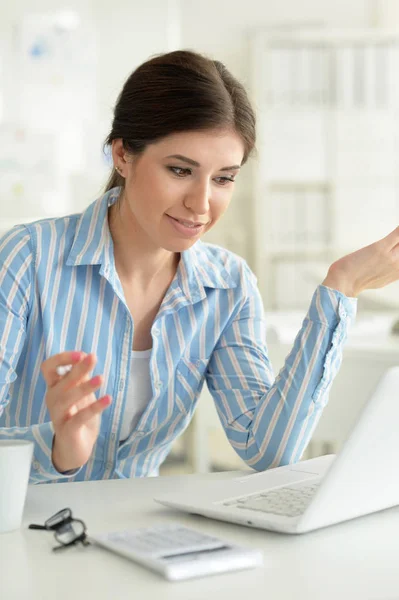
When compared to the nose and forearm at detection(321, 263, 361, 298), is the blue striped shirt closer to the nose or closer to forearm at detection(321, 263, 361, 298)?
forearm at detection(321, 263, 361, 298)

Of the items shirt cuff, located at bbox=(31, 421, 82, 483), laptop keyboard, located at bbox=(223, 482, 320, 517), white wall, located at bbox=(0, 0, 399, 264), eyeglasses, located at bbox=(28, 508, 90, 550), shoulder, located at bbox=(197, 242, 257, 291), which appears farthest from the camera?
white wall, located at bbox=(0, 0, 399, 264)

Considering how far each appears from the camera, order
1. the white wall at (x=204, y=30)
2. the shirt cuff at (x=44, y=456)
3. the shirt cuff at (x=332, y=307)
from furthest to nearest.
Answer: the white wall at (x=204, y=30), the shirt cuff at (x=332, y=307), the shirt cuff at (x=44, y=456)

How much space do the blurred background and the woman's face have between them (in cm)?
304

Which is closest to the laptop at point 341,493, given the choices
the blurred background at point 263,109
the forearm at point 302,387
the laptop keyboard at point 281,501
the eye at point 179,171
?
the laptop keyboard at point 281,501

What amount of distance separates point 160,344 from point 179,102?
0.41 metres

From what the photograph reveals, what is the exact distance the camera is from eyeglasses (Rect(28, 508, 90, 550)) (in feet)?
3.02

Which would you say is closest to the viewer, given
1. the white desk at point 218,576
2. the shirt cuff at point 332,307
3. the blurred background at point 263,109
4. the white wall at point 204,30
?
the white desk at point 218,576

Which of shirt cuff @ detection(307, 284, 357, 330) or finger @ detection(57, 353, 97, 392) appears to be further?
shirt cuff @ detection(307, 284, 357, 330)

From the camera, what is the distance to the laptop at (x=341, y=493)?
3.05ft

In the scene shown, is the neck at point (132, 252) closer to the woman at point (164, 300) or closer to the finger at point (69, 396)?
the woman at point (164, 300)

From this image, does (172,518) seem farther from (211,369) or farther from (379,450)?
(211,369)

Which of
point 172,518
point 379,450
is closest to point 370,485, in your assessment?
point 379,450

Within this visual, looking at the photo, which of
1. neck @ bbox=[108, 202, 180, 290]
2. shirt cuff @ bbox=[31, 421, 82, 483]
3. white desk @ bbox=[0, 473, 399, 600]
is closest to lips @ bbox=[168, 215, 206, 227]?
neck @ bbox=[108, 202, 180, 290]

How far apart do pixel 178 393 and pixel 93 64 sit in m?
3.64
